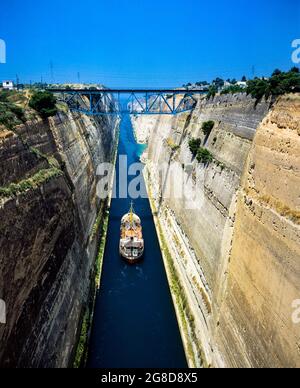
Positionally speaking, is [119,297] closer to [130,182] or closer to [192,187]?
[192,187]

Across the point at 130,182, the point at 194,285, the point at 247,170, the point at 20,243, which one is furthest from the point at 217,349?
the point at 130,182

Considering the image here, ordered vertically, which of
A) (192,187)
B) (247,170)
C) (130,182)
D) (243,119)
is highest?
(243,119)

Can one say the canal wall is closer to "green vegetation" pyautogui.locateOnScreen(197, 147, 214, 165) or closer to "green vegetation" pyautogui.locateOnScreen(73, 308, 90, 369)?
"green vegetation" pyautogui.locateOnScreen(197, 147, 214, 165)

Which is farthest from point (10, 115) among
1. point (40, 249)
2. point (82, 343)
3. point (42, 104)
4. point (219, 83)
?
point (219, 83)

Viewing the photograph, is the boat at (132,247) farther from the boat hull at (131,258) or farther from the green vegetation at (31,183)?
the green vegetation at (31,183)

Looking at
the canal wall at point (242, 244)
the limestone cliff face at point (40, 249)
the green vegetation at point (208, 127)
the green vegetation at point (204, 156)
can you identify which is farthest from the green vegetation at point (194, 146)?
the limestone cliff face at point (40, 249)

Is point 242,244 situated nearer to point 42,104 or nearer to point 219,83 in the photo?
point 42,104
